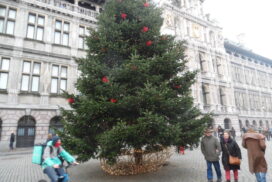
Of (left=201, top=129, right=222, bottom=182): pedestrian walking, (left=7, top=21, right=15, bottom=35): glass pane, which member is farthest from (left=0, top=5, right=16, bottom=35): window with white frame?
(left=201, top=129, right=222, bottom=182): pedestrian walking

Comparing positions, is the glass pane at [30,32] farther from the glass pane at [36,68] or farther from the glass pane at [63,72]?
the glass pane at [63,72]

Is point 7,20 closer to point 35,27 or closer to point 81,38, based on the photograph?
point 35,27

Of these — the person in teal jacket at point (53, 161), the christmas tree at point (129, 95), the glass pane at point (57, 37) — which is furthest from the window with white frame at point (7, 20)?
the person in teal jacket at point (53, 161)

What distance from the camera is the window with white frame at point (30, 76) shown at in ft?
54.5

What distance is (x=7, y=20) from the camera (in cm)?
1695

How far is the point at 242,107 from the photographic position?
33406 millimetres

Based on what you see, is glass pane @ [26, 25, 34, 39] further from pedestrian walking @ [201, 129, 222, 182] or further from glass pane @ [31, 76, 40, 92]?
pedestrian walking @ [201, 129, 222, 182]

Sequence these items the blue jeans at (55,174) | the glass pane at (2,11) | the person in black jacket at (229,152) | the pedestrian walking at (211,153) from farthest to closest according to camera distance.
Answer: the glass pane at (2,11), the pedestrian walking at (211,153), the person in black jacket at (229,152), the blue jeans at (55,174)

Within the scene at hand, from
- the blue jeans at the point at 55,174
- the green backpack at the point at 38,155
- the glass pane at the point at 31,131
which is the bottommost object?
the blue jeans at the point at 55,174

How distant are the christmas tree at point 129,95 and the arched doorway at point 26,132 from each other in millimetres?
11162

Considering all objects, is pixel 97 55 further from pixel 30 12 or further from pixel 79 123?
pixel 30 12

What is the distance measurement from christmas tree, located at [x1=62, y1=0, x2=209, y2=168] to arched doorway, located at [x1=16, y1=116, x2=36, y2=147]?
36.6 feet

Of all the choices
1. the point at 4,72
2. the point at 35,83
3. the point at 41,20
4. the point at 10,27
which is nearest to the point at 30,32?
the point at 10,27

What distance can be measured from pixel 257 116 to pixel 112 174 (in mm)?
36044
